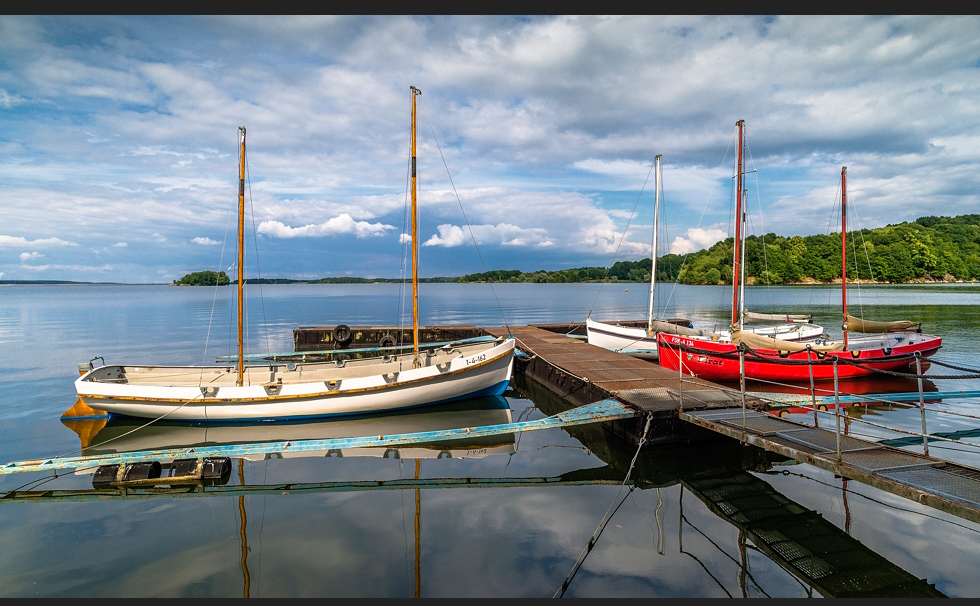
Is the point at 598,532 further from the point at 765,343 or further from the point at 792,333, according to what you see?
the point at 792,333

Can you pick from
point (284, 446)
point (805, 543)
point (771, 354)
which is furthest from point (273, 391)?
point (771, 354)

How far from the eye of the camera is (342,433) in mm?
14711

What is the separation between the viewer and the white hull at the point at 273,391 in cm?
1499

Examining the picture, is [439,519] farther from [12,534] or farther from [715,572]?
[12,534]

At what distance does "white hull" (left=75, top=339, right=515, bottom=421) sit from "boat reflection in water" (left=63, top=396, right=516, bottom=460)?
1.34 feet

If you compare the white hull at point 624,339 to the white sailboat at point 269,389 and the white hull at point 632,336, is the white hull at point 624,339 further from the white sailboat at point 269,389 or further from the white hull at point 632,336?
the white sailboat at point 269,389

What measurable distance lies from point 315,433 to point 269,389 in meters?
2.05

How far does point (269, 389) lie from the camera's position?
15.0 m

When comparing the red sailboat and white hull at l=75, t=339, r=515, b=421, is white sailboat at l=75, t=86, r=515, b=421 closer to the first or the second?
white hull at l=75, t=339, r=515, b=421

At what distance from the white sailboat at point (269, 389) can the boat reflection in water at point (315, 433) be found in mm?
423

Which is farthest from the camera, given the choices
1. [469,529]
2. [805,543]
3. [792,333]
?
[792,333]

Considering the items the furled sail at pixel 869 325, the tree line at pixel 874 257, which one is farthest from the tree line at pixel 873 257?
the furled sail at pixel 869 325

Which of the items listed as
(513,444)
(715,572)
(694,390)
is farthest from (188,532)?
(694,390)

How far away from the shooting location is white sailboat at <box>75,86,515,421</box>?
15008 millimetres
